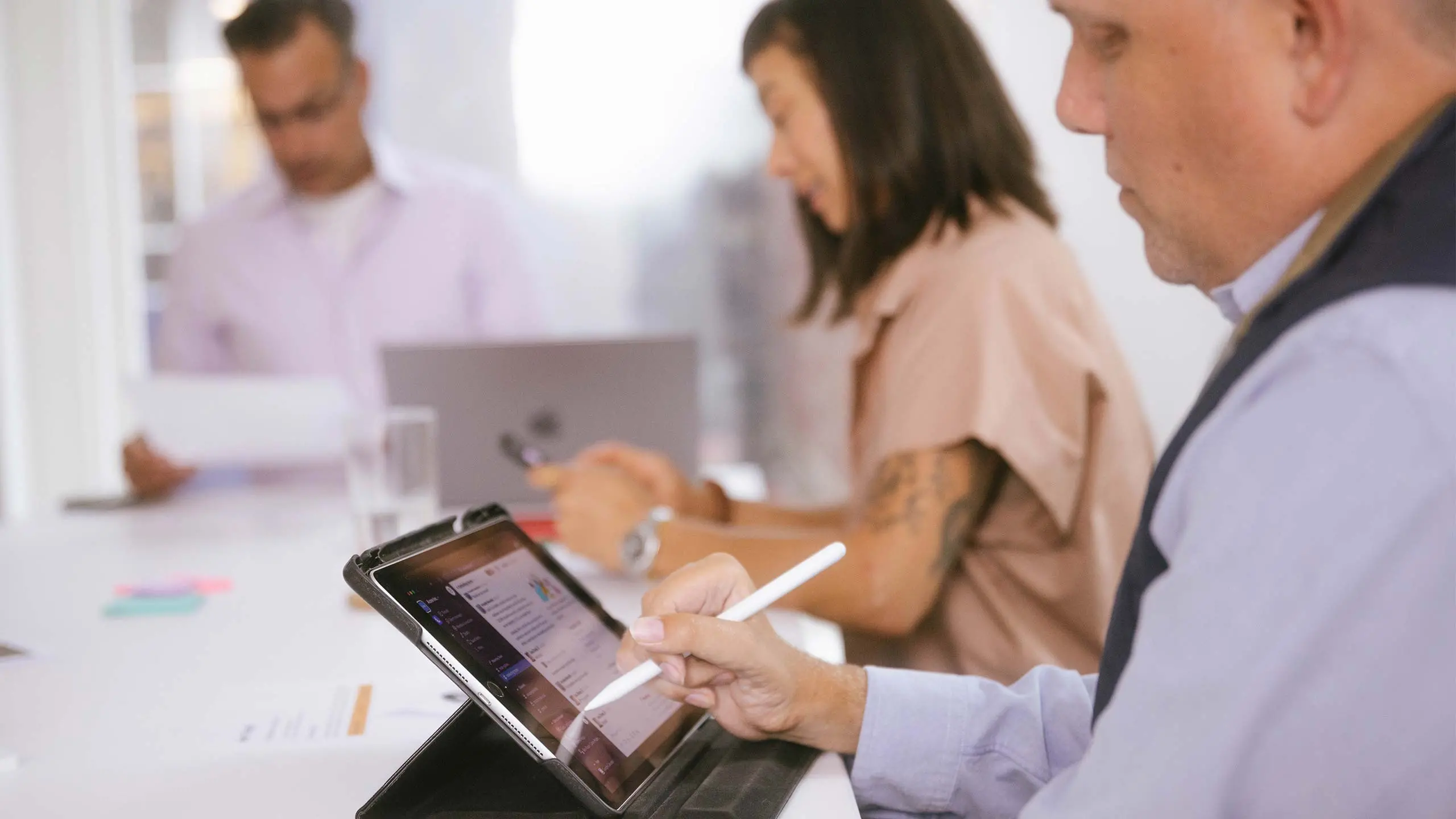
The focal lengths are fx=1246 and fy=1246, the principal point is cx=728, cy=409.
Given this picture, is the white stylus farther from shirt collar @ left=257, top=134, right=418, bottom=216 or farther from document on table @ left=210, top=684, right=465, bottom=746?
shirt collar @ left=257, top=134, right=418, bottom=216

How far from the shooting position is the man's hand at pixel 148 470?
86.0 inches

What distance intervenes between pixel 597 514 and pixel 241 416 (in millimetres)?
881

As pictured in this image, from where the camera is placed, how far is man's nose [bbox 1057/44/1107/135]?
0.78m

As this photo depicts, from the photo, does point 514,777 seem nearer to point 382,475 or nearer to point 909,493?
point 909,493

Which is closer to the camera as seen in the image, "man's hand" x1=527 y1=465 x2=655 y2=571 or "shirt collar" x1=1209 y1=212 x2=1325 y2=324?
"shirt collar" x1=1209 y1=212 x2=1325 y2=324

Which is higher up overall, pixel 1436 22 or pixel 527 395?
pixel 1436 22

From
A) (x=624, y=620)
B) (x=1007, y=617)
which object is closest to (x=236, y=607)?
(x=624, y=620)

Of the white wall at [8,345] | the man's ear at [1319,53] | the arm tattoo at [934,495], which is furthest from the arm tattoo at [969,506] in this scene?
the white wall at [8,345]

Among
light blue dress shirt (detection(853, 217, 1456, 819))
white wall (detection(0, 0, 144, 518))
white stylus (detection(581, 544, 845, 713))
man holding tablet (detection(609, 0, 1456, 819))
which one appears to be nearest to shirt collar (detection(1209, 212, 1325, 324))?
man holding tablet (detection(609, 0, 1456, 819))

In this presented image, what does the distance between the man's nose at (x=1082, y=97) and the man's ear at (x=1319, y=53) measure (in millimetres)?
138

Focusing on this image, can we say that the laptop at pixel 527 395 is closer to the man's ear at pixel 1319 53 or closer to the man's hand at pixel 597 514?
the man's hand at pixel 597 514

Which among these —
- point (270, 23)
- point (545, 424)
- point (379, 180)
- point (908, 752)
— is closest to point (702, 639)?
point (908, 752)

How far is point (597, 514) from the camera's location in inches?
59.9

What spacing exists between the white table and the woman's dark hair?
1.84 ft
